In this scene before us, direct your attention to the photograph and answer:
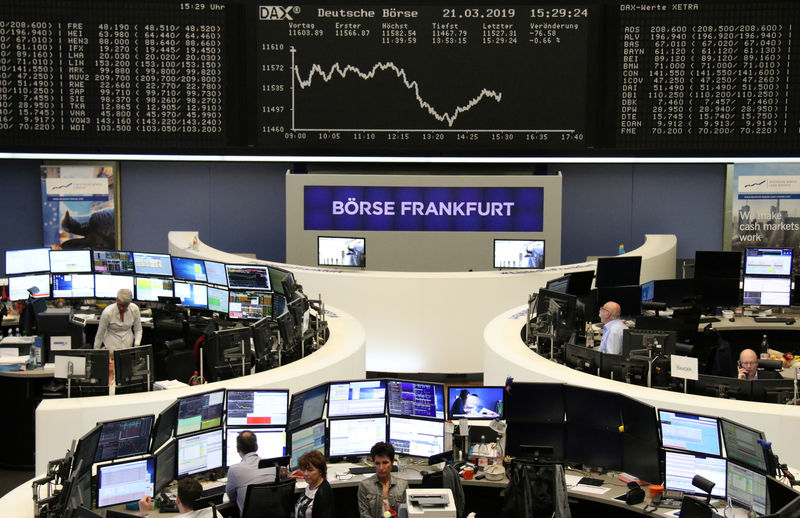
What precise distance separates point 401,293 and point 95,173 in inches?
277

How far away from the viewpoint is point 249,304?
29.2 feet

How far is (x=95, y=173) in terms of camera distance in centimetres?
1426

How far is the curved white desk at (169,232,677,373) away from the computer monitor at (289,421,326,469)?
405cm

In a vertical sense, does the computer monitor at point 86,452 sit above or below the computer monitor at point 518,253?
below

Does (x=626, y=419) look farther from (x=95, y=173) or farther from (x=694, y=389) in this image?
(x=95, y=173)

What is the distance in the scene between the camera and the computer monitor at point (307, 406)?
5.39m

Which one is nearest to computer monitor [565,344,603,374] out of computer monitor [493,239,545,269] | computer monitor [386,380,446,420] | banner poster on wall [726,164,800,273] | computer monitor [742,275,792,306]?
computer monitor [386,380,446,420]

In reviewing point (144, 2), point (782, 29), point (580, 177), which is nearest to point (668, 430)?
point (782, 29)

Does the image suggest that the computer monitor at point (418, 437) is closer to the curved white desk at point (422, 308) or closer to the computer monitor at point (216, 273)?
the computer monitor at point (216, 273)

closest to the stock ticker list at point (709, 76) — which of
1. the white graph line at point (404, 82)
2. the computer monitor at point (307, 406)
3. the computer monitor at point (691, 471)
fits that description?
the white graph line at point (404, 82)

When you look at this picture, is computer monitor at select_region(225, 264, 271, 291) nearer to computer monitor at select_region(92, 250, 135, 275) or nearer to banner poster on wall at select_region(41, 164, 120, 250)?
computer monitor at select_region(92, 250, 135, 275)

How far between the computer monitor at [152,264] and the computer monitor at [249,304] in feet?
3.23

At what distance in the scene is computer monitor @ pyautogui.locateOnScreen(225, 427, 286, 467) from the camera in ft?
17.7

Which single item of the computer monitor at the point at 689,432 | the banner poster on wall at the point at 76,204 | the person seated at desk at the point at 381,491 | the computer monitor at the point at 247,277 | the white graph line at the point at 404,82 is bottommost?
the person seated at desk at the point at 381,491
